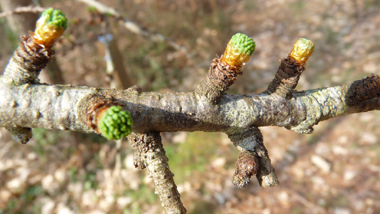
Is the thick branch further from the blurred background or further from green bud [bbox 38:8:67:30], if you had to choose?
the blurred background

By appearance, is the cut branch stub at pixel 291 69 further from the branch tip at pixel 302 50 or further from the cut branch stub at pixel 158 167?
the cut branch stub at pixel 158 167

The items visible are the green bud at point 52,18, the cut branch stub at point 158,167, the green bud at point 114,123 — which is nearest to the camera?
the green bud at point 114,123

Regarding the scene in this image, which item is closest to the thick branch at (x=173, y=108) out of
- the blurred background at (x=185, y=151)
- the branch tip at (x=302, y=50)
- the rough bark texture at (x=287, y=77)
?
the rough bark texture at (x=287, y=77)

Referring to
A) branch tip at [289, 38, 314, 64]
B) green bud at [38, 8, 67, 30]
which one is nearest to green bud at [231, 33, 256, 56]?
branch tip at [289, 38, 314, 64]

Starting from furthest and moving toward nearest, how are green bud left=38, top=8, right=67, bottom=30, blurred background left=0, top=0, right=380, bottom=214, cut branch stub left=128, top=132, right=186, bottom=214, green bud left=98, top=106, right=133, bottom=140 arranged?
1. blurred background left=0, top=0, right=380, bottom=214
2. cut branch stub left=128, top=132, right=186, bottom=214
3. green bud left=38, top=8, right=67, bottom=30
4. green bud left=98, top=106, right=133, bottom=140

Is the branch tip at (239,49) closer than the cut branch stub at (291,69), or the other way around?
the branch tip at (239,49)

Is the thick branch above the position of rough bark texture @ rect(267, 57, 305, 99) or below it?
below

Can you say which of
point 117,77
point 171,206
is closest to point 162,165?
point 171,206
